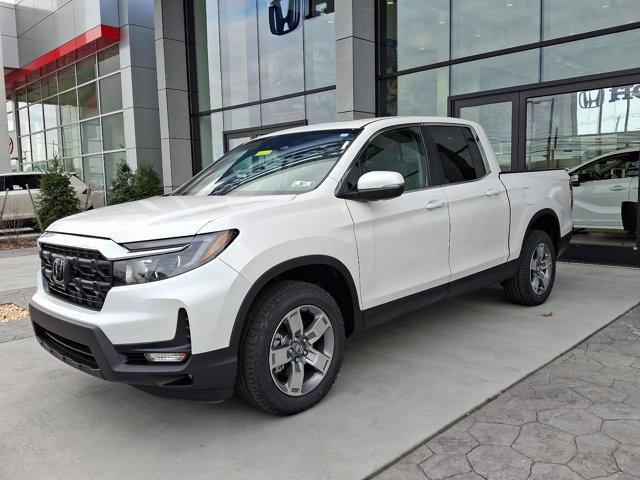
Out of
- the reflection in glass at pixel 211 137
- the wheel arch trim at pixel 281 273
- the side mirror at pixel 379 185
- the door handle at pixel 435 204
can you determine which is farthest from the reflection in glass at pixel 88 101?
the wheel arch trim at pixel 281 273

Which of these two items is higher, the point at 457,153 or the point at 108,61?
the point at 108,61

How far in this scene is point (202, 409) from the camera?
348 cm

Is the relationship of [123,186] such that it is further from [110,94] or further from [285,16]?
[285,16]

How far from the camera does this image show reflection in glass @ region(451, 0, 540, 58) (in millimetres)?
8477

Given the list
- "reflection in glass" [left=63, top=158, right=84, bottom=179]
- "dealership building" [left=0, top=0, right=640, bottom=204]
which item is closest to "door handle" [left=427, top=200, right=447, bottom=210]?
"dealership building" [left=0, top=0, right=640, bottom=204]

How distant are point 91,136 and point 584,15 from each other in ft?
56.1

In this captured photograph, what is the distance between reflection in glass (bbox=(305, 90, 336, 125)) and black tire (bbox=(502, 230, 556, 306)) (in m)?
6.50

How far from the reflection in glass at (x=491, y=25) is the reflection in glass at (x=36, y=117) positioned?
20.8 metres

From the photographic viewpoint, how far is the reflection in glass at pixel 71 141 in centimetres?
2086

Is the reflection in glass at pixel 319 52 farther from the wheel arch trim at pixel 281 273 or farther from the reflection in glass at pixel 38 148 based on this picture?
the reflection in glass at pixel 38 148

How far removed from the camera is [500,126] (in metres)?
8.84

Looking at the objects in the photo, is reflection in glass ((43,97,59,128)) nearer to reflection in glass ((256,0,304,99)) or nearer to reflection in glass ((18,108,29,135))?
reflection in glass ((18,108,29,135))

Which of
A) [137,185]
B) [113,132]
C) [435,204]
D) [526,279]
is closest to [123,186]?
[137,185]

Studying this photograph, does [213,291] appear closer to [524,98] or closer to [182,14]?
[524,98]
